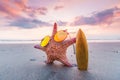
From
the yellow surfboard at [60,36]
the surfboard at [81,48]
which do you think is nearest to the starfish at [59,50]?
the yellow surfboard at [60,36]

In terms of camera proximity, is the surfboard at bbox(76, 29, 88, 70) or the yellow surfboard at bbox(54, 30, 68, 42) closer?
the surfboard at bbox(76, 29, 88, 70)

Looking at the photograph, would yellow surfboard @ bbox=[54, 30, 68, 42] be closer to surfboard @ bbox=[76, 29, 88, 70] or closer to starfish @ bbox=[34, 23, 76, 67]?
starfish @ bbox=[34, 23, 76, 67]

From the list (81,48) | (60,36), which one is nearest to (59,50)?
(60,36)

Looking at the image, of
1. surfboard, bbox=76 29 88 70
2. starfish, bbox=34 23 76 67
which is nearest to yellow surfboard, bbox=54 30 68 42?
starfish, bbox=34 23 76 67

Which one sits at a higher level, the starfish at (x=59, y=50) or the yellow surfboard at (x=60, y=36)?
the yellow surfboard at (x=60, y=36)

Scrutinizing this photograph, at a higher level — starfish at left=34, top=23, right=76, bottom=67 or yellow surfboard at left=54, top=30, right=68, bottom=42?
yellow surfboard at left=54, top=30, right=68, bottom=42

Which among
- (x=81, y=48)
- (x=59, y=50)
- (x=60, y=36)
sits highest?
(x=60, y=36)

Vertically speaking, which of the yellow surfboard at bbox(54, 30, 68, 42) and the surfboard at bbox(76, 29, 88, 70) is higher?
the yellow surfboard at bbox(54, 30, 68, 42)

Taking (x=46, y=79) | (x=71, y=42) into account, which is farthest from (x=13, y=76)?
(x=71, y=42)

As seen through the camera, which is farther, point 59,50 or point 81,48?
point 59,50

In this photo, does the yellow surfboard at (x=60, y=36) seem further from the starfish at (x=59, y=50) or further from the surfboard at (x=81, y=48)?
the surfboard at (x=81, y=48)

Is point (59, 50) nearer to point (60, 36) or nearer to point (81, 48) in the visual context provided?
point (60, 36)

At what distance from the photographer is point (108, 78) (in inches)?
351

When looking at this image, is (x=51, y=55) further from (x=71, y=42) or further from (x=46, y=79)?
(x=46, y=79)
